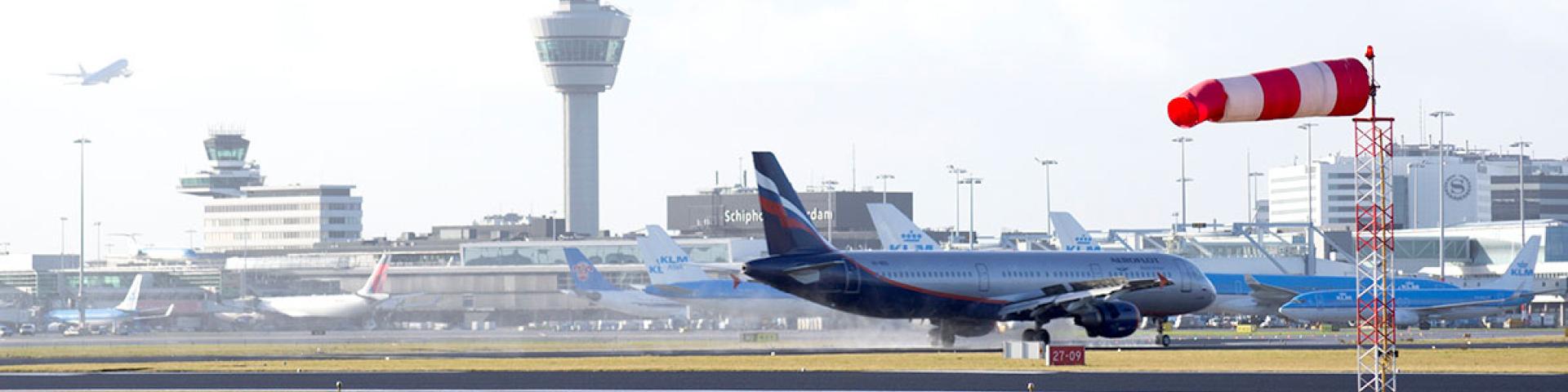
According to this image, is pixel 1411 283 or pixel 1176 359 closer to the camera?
pixel 1176 359

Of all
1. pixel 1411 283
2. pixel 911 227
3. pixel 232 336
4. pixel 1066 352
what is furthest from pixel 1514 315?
pixel 1066 352

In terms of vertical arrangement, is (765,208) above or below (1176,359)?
above

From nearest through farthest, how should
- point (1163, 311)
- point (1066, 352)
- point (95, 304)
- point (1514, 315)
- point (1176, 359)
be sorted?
point (1066, 352) < point (1176, 359) < point (1163, 311) < point (1514, 315) < point (95, 304)

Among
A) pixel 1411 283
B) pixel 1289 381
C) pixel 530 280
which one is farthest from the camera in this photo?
pixel 530 280

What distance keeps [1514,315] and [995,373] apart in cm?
9641

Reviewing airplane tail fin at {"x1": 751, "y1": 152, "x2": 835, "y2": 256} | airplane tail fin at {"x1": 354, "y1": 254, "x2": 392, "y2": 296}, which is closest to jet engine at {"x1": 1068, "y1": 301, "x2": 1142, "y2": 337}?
airplane tail fin at {"x1": 751, "y1": 152, "x2": 835, "y2": 256}

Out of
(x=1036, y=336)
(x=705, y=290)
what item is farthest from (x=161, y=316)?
(x=1036, y=336)

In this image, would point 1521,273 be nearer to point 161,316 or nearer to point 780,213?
point 780,213

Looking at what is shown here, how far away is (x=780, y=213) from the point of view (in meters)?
69.6

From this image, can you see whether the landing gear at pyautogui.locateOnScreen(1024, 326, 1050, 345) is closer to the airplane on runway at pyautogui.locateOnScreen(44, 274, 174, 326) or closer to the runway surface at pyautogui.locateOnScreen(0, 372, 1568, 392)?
the runway surface at pyautogui.locateOnScreen(0, 372, 1568, 392)

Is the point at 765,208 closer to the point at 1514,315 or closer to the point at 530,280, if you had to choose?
the point at 1514,315

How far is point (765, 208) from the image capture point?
69.6m

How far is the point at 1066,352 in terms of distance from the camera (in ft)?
186

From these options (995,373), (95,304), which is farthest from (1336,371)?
(95,304)
